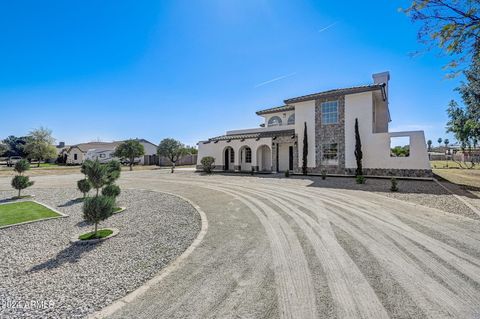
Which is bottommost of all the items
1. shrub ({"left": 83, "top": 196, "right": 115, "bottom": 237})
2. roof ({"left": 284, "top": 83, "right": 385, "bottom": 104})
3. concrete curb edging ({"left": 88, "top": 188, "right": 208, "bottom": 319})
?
concrete curb edging ({"left": 88, "top": 188, "right": 208, "bottom": 319})

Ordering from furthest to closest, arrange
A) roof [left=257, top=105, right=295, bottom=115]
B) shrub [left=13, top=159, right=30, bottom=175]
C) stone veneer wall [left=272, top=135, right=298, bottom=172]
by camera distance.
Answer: roof [left=257, top=105, right=295, bottom=115] < stone veneer wall [left=272, top=135, right=298, bottom=172] < shrub [left=13, top=159, right=30, bottom=175]

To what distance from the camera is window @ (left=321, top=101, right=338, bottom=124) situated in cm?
1932

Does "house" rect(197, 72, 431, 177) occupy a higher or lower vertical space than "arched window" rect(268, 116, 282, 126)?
lower

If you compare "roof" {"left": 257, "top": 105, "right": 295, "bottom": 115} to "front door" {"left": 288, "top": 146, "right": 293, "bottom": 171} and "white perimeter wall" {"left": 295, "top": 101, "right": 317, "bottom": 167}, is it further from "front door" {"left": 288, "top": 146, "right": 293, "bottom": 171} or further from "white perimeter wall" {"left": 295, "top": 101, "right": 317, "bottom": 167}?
"front door" {"left": 288, "top": 146, "right": 293, "bottom": 171}

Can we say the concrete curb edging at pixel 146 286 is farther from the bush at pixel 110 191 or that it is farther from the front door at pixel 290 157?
the front door at pixel 290 157

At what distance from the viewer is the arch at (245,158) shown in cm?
2588

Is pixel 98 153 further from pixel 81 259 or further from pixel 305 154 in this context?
pixel 81 259

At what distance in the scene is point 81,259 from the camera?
4859 millimetres

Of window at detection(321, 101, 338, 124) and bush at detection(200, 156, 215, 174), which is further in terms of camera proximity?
bush at detection(200, 156, 215, 174)

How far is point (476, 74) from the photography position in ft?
45.3

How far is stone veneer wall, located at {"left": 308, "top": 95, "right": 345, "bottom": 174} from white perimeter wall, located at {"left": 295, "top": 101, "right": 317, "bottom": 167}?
35 centimetres

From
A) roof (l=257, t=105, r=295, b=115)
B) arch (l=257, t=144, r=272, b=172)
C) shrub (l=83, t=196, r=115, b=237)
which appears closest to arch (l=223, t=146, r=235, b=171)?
arch (l=257, t=144, r=272, b=172)

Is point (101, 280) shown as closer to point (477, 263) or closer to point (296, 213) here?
point (296, 213)

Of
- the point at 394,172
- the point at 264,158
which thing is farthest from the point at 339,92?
the point at 264,158
